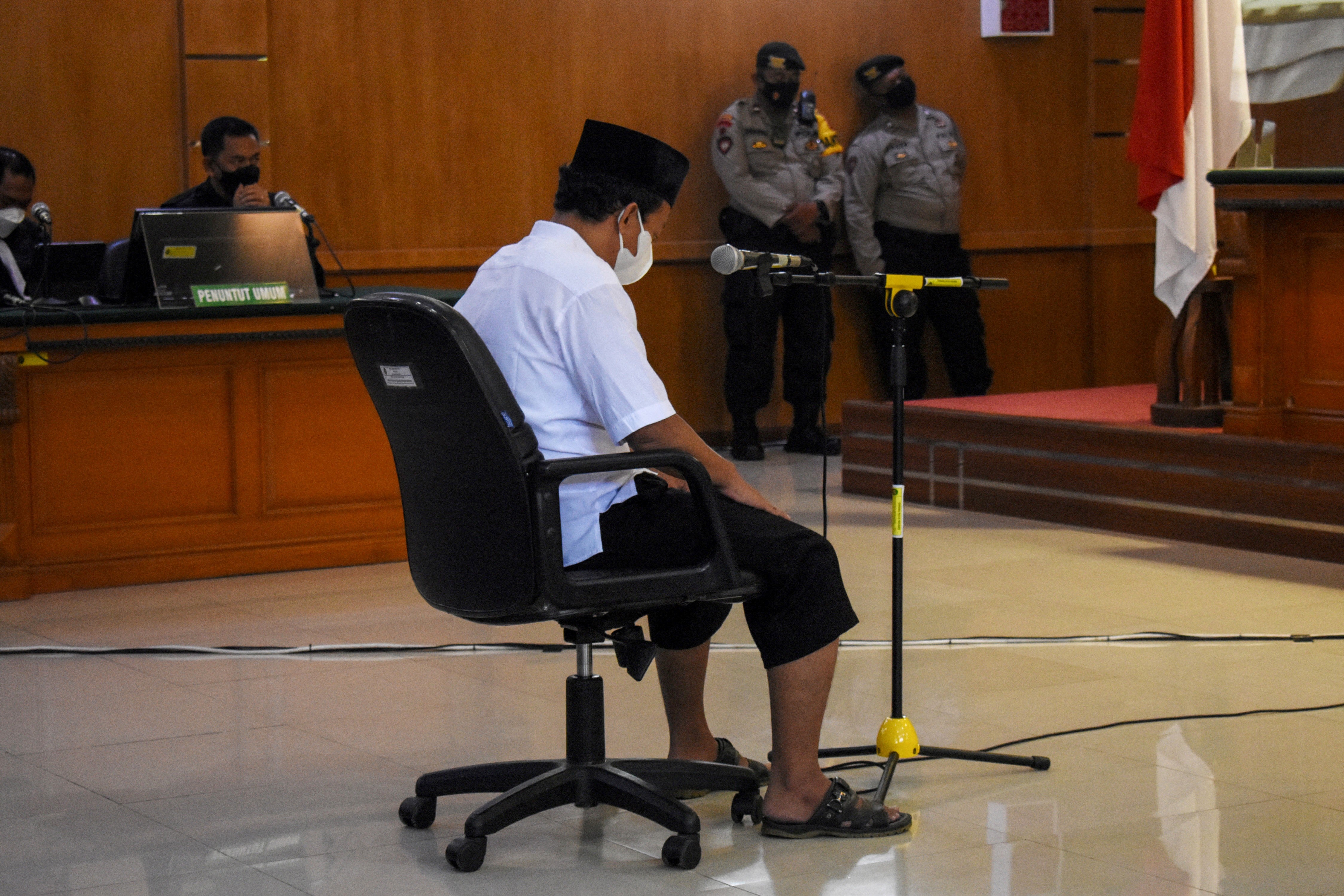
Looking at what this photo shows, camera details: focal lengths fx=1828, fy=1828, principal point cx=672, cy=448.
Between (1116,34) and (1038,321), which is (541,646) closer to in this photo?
(1038,321)

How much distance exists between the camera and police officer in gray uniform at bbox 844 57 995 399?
831 cm

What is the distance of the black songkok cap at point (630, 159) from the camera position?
2.98 metres

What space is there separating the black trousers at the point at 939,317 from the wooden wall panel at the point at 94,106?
10.6 feet

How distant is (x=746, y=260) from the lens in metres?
2.98

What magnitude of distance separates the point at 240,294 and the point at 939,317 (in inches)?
162

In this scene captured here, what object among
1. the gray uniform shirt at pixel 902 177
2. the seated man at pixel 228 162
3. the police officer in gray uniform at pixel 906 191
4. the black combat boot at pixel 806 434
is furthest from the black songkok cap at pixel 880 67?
the seated man at pixel 228 162

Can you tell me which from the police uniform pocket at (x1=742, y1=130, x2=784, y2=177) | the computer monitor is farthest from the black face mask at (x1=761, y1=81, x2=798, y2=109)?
the computer monitor

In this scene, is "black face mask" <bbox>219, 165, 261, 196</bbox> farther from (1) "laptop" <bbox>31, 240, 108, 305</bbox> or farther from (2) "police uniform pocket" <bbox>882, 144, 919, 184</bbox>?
(2) "police uniform pocket" <bbox>882, 144, 919, 184</bbox>

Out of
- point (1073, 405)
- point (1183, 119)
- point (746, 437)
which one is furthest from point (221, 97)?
point (1183, 119)

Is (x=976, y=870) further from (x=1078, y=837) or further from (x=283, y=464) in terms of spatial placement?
(x=283, y=464)

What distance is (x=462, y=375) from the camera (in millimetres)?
2734

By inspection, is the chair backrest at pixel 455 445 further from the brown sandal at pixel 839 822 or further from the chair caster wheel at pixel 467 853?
the brown sandal at pixel 839 822

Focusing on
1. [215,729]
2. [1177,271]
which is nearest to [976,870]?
[215,729]

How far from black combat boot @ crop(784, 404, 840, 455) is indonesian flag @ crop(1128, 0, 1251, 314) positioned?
2313 mm
